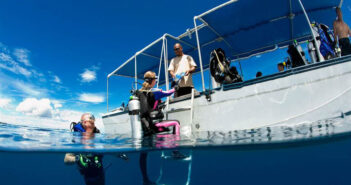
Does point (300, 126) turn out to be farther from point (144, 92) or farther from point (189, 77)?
point (144, 92)

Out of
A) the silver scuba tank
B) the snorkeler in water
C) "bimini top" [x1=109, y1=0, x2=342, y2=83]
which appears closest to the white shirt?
"bimini top" [x1=109, y1=0, x2=342, y2=83]

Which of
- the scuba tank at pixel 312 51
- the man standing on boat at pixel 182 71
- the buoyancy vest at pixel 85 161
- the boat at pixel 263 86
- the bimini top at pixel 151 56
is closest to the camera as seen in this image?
the boat at pixel 263 86

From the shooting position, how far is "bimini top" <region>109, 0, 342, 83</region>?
5.12 metres

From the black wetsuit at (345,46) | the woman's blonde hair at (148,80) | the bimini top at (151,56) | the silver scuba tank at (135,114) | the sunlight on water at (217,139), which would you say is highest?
the bimini top at (151,56)

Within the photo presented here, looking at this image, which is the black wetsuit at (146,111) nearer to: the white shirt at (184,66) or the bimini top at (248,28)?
the white shirt at (184,66)

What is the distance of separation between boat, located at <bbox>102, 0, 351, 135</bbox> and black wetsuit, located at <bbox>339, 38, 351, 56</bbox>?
29cm

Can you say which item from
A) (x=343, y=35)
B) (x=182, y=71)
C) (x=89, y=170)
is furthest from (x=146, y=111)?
(x=343, y=35)

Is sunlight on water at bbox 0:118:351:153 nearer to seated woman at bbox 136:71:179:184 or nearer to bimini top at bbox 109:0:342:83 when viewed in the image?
seated woman at bbox 136:71:179:184

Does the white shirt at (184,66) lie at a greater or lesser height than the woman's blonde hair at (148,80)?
greater

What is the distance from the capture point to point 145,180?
393cm

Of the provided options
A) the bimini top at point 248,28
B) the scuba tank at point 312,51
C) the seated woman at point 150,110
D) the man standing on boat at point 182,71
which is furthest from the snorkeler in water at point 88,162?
the scuba tank at point 312,51

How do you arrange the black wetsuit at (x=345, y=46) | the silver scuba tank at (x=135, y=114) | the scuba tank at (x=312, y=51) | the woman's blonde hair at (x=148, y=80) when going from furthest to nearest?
the scuba tank at (x=312, y=51) → the black wetsuit at (x=345, y=46) → the woman's blonde hair at (x=148, y=80) → the silver scuba tank at (x=135, y=114)

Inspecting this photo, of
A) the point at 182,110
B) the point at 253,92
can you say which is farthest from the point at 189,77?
the point at 253,92

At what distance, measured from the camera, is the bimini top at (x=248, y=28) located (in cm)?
512
